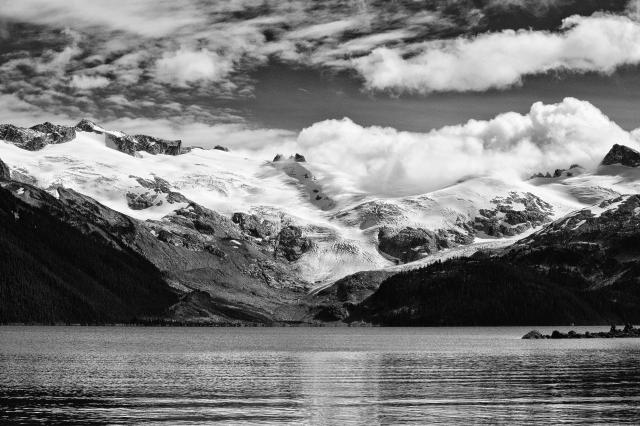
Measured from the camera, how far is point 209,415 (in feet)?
309

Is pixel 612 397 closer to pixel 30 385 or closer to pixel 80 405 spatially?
pixel 80 405

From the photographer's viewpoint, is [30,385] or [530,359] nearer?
[30,385]

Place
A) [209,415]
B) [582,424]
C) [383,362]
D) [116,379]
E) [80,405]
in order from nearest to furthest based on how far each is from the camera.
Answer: [582,424] < [209,415] < [80,405] < [116,379] < [383,362]

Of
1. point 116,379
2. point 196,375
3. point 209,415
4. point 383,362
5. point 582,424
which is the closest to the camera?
point 582,424

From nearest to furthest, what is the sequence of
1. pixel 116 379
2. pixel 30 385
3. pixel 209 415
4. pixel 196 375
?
pixel 209 415 < pixel 30 385 < pixel 116 379 < pixel 196 375

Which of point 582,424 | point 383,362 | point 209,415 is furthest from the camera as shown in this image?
point 383,362

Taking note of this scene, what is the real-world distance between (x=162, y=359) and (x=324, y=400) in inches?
3599

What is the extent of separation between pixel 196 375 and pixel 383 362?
51340 millimetres

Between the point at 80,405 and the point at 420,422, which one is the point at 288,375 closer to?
the point at 80,405

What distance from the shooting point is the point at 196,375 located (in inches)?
5782

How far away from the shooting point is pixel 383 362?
186 metres

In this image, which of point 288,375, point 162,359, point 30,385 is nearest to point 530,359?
point 288,375

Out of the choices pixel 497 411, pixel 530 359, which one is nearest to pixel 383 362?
pixel 530 359

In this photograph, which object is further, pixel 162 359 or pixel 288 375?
pixel 162 359
